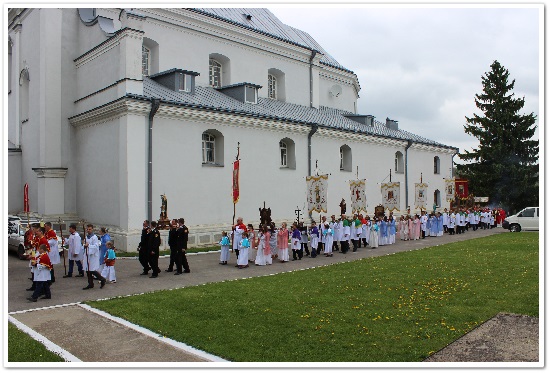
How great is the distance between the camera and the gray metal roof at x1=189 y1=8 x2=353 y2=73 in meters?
28.2

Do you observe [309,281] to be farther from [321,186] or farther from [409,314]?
[321,186]

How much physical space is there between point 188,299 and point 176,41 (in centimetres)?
1762

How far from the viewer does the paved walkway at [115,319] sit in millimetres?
8117

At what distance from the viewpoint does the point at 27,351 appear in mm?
8148

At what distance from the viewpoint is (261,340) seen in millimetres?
8492

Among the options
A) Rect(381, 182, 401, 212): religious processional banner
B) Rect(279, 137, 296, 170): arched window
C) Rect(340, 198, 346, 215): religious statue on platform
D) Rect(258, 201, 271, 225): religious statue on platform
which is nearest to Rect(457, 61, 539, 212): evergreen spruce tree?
Rect(381, 182, 401, 212): religious processional banner

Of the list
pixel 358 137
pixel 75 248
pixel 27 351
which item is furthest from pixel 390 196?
pixel 27 351

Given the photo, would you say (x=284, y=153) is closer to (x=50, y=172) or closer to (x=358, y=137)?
(x=358, y=137)

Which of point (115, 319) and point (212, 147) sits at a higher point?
point (212, 147)

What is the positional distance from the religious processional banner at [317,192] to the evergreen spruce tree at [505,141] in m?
12.8

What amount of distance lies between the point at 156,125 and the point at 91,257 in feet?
28.0

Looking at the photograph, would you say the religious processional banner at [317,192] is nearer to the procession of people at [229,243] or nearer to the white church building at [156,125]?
the procession of people at [229,243]
